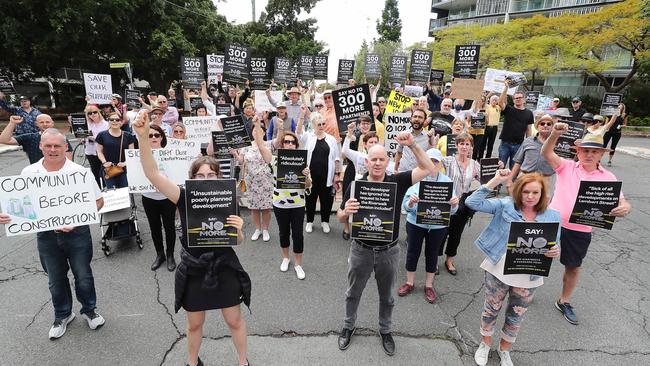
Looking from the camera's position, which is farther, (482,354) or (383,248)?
(482,354)

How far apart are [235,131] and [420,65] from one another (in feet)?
24.6

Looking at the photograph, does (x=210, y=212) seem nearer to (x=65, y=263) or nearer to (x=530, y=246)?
(x=65, y=263)

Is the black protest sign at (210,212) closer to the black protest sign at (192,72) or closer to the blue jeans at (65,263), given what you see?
the blue jeans at (65,263)

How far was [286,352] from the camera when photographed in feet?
11.6

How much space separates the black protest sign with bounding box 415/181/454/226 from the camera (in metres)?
3.97

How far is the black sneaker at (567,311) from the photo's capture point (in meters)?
4.11

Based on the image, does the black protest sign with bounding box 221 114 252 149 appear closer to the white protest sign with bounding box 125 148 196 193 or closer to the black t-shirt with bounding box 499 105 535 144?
the white protest sign with bounding box 125 148 196 193

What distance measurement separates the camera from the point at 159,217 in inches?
201

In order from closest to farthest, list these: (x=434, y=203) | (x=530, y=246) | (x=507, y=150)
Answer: (x=530, y=246) < (x=434, y=203) < (x=507, y=150)

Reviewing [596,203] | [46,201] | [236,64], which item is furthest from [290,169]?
[236,64]

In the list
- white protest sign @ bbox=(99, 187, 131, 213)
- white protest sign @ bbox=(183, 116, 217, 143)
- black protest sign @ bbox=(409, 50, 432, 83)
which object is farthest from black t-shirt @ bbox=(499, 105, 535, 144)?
white protest sign @ bbox=(99, 187, 131, 213)

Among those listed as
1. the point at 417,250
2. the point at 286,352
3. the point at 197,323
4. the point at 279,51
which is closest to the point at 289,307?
the point at 286,352

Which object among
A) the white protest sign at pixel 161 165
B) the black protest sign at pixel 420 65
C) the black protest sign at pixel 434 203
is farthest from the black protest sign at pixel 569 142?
the white protest sign at pixel 161 165

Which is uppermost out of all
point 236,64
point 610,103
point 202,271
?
point 236,64
